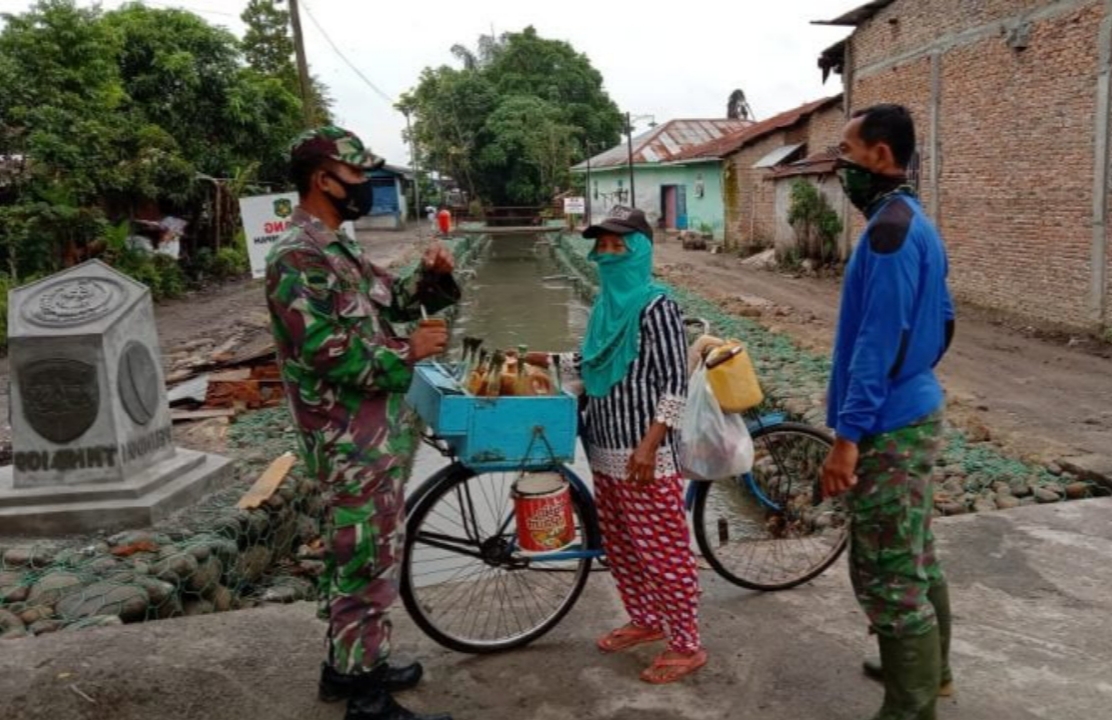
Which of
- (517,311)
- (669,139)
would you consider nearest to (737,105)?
(669,139)

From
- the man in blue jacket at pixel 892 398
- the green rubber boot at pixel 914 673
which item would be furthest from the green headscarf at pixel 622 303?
the green rubber boot at pixel 914 673

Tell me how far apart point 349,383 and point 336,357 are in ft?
0.30

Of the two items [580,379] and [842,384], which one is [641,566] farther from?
[842,384]

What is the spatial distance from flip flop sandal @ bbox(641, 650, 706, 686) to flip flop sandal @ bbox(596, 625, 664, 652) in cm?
19

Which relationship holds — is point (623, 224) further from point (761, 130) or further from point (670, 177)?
point (670, 177)

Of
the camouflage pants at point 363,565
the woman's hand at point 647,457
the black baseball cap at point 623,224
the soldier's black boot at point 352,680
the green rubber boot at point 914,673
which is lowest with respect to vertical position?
the soldier's black boot at point 352,680

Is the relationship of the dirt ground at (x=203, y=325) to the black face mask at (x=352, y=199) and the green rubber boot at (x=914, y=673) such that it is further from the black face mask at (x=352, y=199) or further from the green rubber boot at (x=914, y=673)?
the green rubber boot at (x=914, y=673)

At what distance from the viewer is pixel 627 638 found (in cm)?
334

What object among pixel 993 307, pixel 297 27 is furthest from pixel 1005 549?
pixel 297 27

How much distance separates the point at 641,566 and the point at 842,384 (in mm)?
1026

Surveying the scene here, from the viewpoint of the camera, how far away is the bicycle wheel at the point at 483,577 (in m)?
3.24

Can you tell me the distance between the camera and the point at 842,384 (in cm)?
267

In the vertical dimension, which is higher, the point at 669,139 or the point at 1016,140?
the point at 669,139

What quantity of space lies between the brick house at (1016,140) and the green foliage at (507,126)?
2762 centimetres
